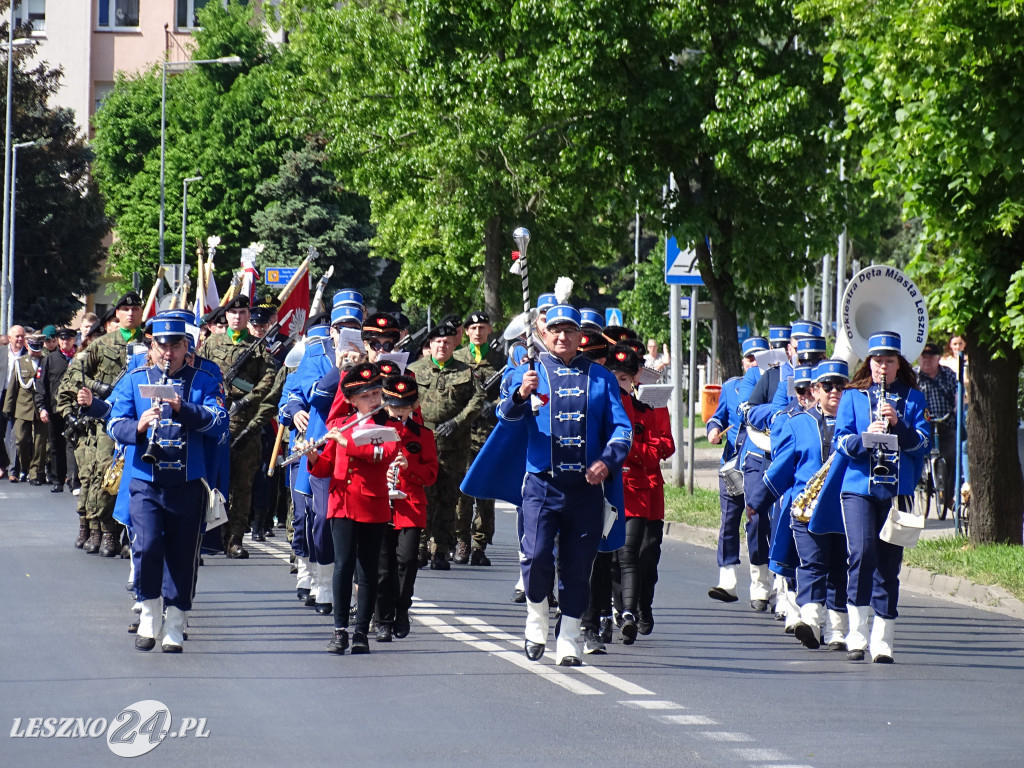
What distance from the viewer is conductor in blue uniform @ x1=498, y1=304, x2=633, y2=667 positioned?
9.77m

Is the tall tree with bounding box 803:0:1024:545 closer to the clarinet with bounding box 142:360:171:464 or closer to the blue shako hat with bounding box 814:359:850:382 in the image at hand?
the blue shako hat with bounding box 814:359:850:382

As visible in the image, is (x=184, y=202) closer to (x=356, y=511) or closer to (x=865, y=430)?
(x=356, y=511)

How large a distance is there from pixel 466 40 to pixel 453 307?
17851 millimetres

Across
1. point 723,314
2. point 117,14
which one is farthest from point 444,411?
point 117,14

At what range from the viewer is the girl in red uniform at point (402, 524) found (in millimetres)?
10422

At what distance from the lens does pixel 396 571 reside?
34.4 feet

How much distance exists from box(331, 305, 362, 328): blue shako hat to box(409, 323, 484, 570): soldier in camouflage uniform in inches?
77.7

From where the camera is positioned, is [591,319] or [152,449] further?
[591,319]

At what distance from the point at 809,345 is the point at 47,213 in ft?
129

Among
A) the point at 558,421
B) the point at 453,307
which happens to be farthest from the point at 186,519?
the point at 453,307

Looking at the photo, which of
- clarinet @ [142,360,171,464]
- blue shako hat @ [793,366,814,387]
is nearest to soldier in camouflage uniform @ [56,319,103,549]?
clarinet @ [142,360,171,464]

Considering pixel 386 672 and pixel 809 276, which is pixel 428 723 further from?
pixel 809 276

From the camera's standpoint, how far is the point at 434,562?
14555 mm

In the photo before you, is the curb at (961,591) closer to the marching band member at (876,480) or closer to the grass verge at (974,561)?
the grass verge at (974,561)
